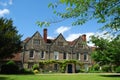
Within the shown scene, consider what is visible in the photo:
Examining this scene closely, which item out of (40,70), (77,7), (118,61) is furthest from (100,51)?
(77,7)

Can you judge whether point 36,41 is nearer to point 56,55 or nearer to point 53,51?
point 53,51

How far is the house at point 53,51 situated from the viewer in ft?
201

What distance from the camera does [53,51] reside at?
64250 mm

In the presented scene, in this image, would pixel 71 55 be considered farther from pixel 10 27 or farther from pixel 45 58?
pixel 10 27

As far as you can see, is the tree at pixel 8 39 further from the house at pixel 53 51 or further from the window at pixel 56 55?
the window at pixel 56 55

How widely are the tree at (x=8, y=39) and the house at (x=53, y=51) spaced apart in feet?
35.9

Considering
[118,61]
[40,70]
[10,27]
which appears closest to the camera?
[118,61]

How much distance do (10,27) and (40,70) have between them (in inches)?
530

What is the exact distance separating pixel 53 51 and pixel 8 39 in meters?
18.9

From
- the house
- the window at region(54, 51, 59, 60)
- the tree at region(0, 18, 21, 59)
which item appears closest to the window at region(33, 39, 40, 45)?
the house

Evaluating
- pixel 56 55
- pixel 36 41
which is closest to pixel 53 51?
pixel 56 55

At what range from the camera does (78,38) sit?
68062mm

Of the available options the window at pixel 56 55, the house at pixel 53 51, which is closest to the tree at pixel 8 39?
the house at pixel 53 51

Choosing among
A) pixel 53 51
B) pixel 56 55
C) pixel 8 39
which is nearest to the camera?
pixel 8 39
